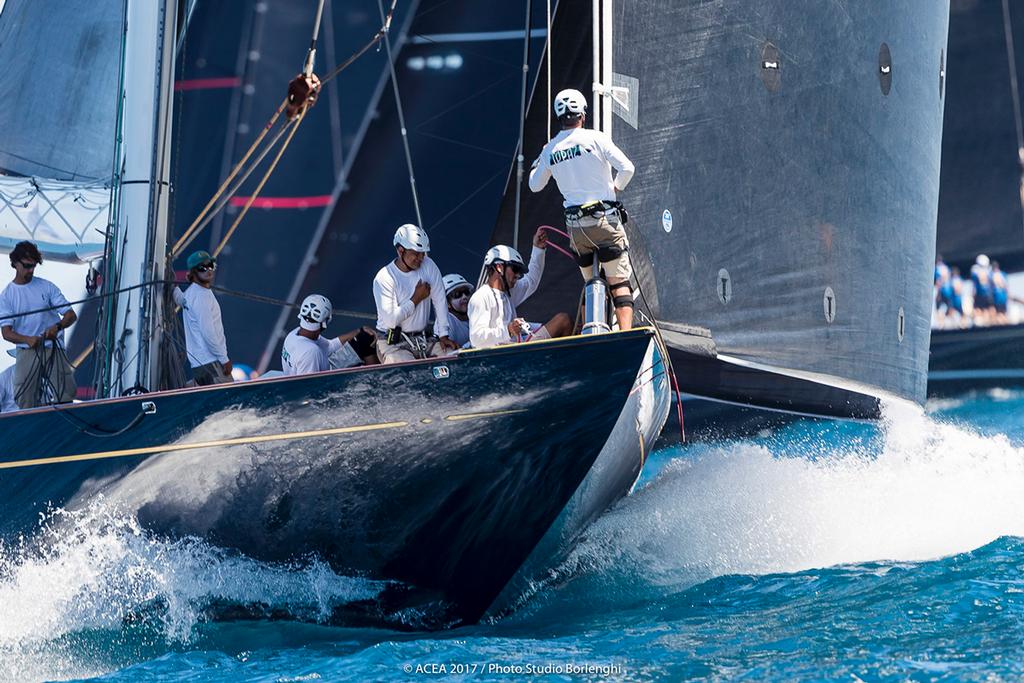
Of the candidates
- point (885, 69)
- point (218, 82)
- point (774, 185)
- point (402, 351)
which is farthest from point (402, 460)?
point (218, 82)

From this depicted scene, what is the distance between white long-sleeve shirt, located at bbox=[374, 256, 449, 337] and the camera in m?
6.11

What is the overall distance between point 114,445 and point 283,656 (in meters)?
1.29

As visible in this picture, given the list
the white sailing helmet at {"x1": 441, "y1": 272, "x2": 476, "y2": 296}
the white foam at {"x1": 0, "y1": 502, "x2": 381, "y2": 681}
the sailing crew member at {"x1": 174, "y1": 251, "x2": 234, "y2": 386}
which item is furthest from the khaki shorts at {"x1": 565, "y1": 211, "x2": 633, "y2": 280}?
the sailing crew member at {"x1": 174, "y1": 251, "x2": 234, "y2": 386}

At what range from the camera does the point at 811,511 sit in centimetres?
696

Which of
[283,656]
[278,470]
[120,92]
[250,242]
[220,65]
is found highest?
[220,65]

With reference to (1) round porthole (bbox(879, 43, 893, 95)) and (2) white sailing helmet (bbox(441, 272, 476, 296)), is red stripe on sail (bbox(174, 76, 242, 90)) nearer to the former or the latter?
(2) white sailing helmet (bbox(441, 272, 476, 296))

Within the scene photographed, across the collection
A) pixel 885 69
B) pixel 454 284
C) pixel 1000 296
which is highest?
pixel 885 69

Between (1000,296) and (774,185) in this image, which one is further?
(1000,296)

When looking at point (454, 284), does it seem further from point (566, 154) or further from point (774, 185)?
point (774, 185)

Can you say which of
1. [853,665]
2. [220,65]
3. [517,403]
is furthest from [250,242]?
[853,665]

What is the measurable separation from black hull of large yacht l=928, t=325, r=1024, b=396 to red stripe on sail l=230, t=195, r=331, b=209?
7018 millimetres

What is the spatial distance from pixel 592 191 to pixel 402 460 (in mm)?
1386

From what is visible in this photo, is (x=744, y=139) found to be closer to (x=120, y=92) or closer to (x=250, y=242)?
(x=120, y=92)

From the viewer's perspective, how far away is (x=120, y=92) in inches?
290
